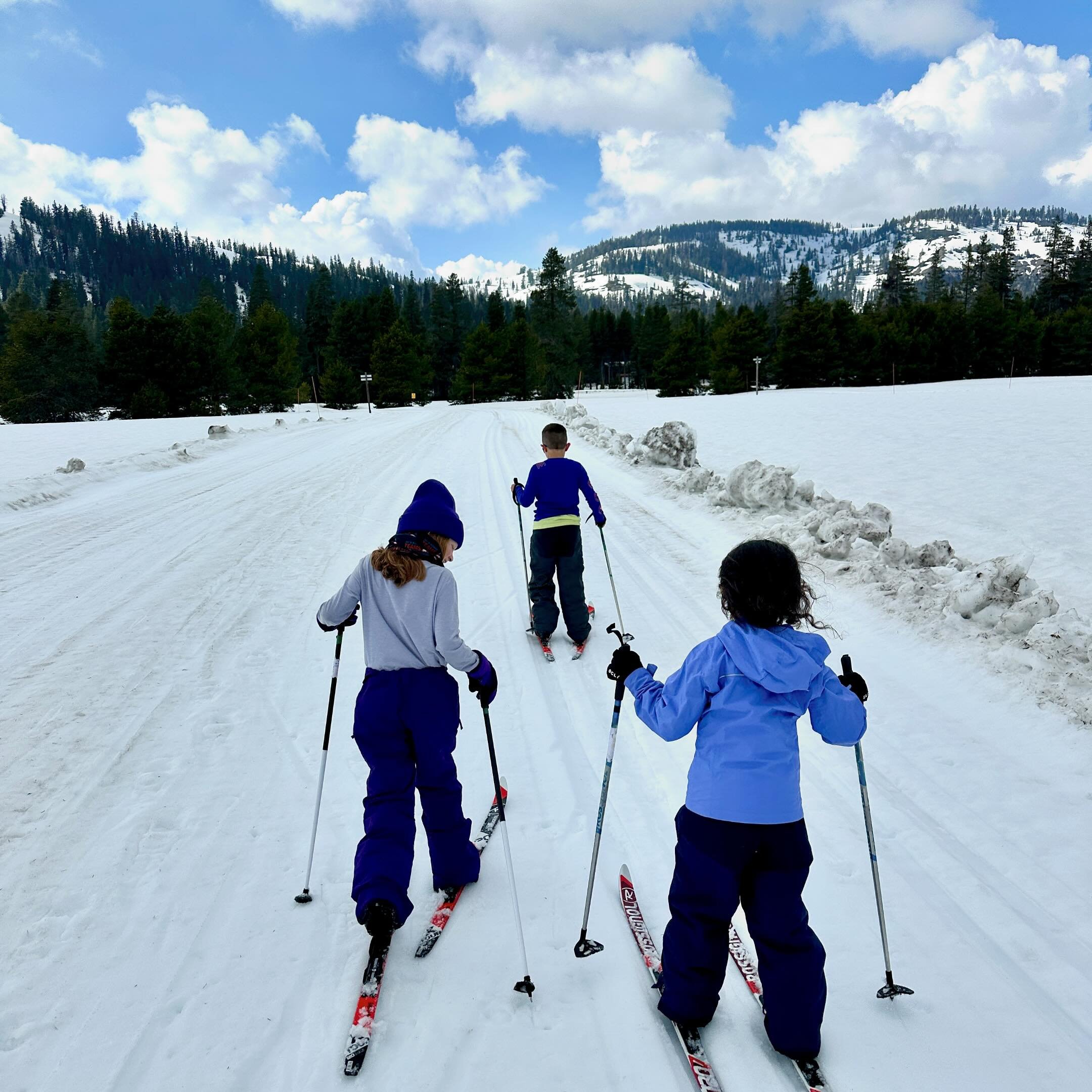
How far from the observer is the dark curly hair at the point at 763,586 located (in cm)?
215

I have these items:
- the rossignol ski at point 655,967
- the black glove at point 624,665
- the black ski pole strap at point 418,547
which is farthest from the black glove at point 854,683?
the black ski pole strap at point 418,547

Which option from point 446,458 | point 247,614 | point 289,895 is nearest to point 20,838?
point 289,895

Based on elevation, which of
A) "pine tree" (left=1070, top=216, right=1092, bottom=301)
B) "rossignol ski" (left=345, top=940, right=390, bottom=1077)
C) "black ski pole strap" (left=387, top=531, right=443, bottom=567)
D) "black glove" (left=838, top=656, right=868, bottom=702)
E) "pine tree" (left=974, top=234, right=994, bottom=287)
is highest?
"pine tree" (left=974, top=234, right=994, bottom=287)

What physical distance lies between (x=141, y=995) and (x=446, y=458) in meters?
15.6

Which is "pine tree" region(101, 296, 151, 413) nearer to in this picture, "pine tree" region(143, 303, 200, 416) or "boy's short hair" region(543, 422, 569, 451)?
"pine tree" region(143, 303, 200, 416)

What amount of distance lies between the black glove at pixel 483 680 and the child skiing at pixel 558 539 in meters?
3.03

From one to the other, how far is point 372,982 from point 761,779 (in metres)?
1.75

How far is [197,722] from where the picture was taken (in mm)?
4562

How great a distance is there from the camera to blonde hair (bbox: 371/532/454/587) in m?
2.81

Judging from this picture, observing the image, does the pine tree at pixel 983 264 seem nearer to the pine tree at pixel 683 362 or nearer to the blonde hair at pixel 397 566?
the pine tree at pixel 683 362

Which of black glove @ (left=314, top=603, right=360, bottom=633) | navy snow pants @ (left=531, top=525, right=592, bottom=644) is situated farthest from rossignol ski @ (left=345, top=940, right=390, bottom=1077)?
navy snow pants @ (left=531, top=525, right=592, bottom=644)

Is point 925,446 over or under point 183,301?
under

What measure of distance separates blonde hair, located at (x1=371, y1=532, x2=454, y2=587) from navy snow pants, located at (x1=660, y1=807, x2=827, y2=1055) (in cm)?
148

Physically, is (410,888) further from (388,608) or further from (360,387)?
(360,387)
